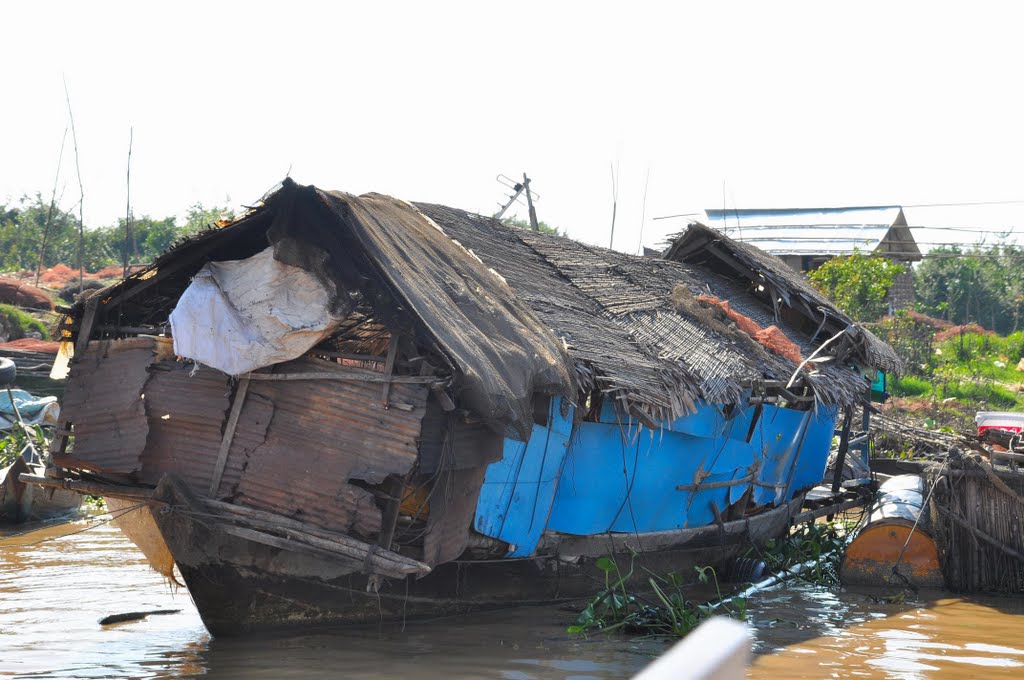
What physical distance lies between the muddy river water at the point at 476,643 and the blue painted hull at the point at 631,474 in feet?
2.81

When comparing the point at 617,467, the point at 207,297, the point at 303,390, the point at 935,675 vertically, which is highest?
the point at 207,297

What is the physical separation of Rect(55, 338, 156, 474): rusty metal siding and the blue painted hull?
2.47 meters

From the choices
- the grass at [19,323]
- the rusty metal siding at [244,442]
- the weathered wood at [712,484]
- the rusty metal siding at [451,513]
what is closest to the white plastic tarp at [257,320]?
the rusty metal siding at [244,442]

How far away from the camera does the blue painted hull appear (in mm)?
7445

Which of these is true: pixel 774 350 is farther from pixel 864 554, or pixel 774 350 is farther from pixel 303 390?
pixel 303 390

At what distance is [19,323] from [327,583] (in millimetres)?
14371

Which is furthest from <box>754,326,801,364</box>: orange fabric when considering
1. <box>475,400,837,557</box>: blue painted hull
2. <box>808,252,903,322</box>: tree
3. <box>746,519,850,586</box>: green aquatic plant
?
<box>808,252,903,322</box>: tree

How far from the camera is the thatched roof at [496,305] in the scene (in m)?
6.43

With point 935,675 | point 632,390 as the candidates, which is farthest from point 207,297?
point 935,675

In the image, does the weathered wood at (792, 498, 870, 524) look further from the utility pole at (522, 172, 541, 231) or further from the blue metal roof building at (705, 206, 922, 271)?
the blue metal roof building at (705, 206, 922, 271)

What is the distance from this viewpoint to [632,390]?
300 inches

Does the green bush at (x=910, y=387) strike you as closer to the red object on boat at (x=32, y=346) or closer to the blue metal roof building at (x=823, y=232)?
the blue metal roof building at (x=823, y=232)

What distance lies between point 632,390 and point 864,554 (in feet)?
12.6

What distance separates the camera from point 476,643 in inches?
278
